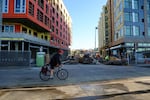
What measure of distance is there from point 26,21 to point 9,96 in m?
32.6

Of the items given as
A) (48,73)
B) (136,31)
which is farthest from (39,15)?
(48,73)

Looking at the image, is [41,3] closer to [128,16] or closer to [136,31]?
[128,16]

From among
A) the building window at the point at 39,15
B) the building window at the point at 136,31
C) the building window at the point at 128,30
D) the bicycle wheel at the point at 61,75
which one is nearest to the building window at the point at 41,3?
the building window at the point at 39,15

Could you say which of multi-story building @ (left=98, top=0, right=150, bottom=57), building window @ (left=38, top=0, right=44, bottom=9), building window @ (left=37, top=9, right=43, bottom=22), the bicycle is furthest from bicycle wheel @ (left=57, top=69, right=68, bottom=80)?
multi-story building @ (left=98, top=0, right=150, bottom=57)

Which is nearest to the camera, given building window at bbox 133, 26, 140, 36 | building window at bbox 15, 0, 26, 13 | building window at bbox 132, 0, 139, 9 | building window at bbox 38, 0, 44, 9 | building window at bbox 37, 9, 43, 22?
building window at bbox 15, 0, 26, 13

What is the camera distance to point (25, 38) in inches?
1460

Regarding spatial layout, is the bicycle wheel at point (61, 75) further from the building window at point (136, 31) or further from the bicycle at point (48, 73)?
the building window at point (136, 31)

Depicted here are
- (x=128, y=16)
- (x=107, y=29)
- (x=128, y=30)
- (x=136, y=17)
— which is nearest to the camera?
(x=128, y=30)

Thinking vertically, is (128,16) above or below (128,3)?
below

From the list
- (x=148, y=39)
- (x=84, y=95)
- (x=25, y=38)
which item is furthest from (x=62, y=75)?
(x=148, y=39)

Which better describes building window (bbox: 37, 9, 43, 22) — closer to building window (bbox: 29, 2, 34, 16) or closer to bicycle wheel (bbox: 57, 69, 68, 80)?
Result: building window (bbox: 29, 2, 34, 16)

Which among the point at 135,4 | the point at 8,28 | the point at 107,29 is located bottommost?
the point at 8,28

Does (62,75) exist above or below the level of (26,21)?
below

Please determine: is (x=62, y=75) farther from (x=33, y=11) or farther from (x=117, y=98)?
(x=33, y=11)
